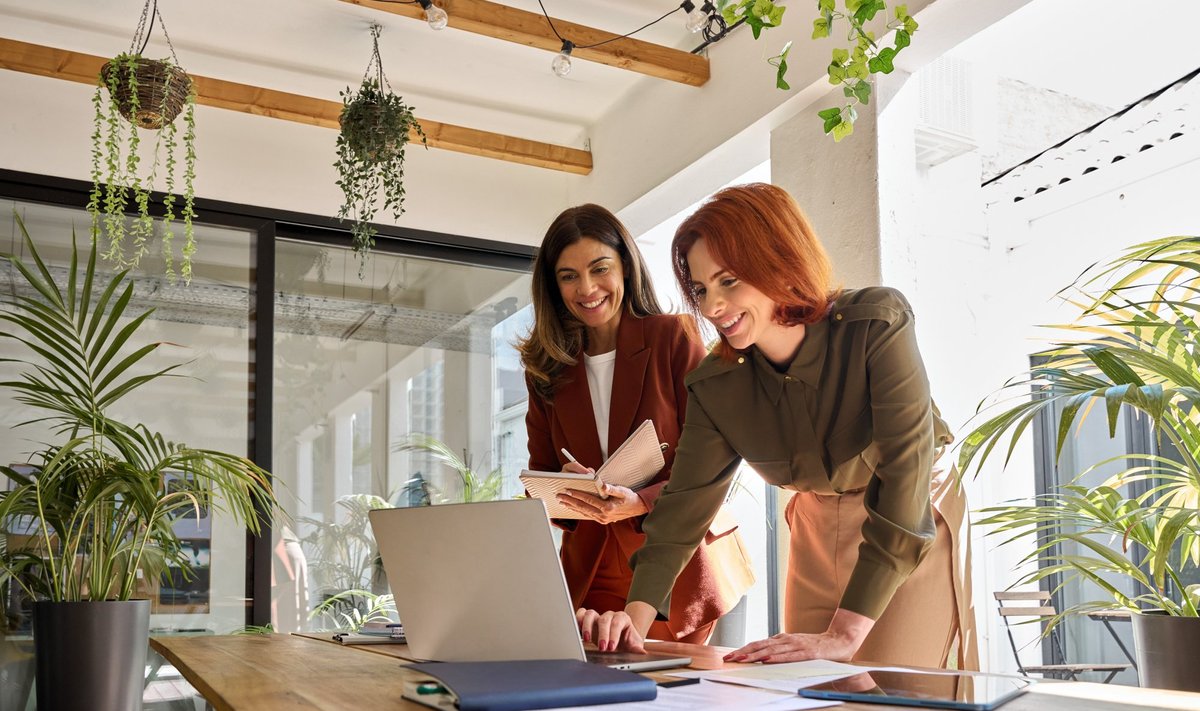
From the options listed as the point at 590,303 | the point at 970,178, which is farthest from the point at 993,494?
the point at 590,303

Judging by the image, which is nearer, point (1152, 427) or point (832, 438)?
point (832, 438)

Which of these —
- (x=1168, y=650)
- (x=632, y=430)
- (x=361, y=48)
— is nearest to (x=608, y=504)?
(x=632, y=430)

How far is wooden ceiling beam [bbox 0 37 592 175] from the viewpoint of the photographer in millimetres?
3953

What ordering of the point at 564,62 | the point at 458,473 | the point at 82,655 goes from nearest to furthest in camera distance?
the point at 82,655 → the point at 564,62 → the point at 458,473

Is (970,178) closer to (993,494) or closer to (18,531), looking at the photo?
(993,494)

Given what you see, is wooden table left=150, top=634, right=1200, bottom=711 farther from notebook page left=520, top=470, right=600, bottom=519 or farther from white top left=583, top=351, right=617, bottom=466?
white top left=583, top=351, right=617, bottom=466

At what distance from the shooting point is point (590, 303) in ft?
7.97

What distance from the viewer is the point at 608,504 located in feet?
6.79

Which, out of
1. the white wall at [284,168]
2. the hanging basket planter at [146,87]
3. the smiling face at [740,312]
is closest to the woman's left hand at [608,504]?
the smiling face at [740,312]

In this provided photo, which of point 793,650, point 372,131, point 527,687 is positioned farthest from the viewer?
point 372,131

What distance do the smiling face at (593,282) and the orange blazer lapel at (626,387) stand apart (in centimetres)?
11

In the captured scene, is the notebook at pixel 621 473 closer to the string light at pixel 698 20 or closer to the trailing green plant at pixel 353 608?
the string light at pixel 698 20

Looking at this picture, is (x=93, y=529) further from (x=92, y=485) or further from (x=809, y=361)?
(x=809, y=361)

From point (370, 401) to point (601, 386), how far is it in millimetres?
2524
